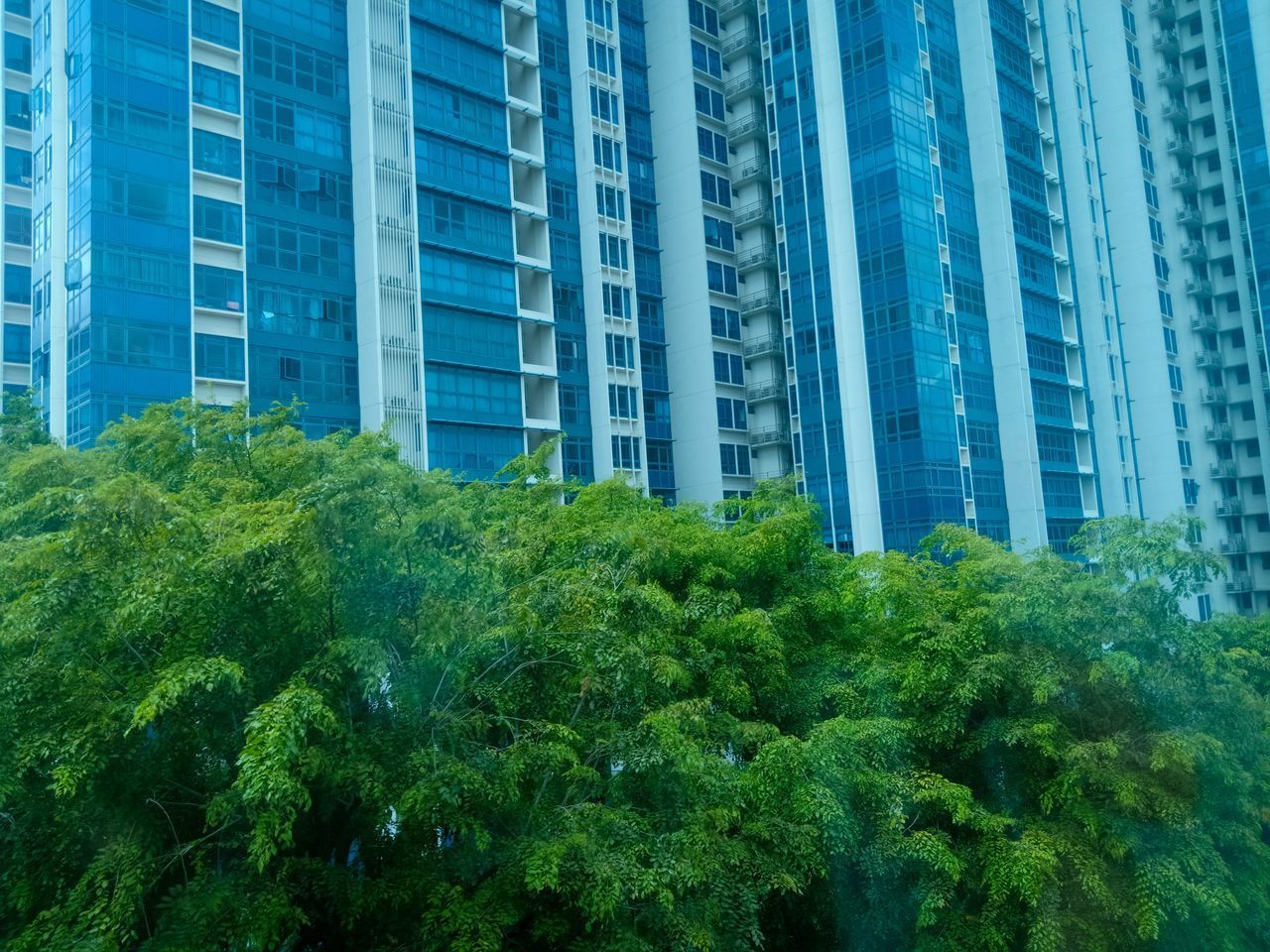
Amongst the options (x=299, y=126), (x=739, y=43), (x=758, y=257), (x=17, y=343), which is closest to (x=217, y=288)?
(x=299, y=126)

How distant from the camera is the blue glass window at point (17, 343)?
32031 millimetres

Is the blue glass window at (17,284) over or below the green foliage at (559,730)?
over

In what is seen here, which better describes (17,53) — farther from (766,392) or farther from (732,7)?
(766,392)

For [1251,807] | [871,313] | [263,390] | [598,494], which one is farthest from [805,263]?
[1251,807]

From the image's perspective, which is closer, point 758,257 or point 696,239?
point 696,239

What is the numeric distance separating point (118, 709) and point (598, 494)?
10438mm

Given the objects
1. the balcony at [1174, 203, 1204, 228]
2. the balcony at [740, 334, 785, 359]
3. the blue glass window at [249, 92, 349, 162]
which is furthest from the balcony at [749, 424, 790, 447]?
the balcony at [1174, 203, 1204, 228]

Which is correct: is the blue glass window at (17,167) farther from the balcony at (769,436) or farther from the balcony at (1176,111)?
the balcony at (1176,111)

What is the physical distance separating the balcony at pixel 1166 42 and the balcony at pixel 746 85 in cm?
2270

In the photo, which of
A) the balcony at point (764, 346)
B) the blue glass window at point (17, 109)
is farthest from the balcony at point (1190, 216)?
the blue glass window at point (17, 109)

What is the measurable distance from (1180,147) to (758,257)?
2462 centimetres

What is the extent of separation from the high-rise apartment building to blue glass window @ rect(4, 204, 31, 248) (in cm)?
11

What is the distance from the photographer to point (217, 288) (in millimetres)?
28156

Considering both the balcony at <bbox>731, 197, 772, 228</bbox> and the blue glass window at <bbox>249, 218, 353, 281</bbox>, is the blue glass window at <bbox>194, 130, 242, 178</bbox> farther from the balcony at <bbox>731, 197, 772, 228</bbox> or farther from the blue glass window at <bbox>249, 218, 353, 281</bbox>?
the balcony at <bbox>731, 197, 772, 228</bbox>
